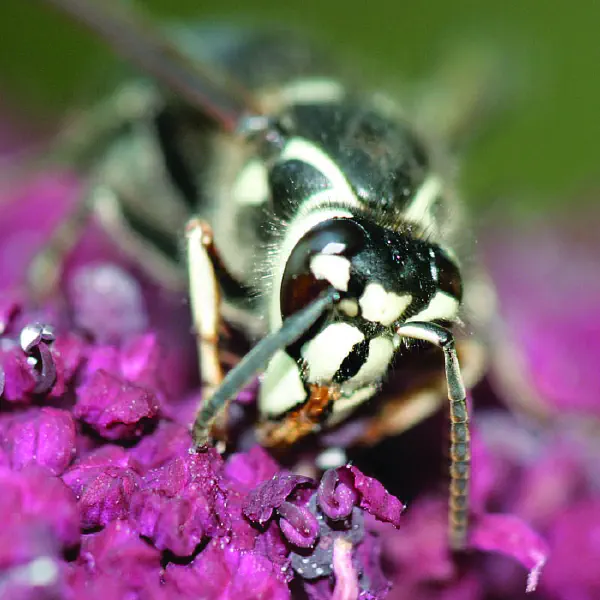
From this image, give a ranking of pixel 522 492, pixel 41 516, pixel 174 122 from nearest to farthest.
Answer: pixel 41 516
pixel 522 492
pixel 174 122

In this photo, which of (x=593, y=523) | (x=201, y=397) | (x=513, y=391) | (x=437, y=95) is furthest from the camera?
(x=437, y=95)

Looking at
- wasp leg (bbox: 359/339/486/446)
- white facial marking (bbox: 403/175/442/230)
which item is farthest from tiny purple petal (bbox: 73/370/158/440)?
white facial marking (bbox: 403/175/442/230)

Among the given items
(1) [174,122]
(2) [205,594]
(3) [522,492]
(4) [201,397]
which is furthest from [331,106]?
(2) [205,594]

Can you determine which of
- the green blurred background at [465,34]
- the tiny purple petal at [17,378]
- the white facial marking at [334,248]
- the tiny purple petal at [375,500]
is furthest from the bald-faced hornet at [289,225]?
the green blurred background at [465,34]

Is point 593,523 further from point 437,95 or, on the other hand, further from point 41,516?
point 437,95

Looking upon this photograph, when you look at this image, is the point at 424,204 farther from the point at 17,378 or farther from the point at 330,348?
the point at 17,378

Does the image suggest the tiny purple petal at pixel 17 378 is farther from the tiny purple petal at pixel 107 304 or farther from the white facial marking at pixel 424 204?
the white facial marking at pixel 424 204
